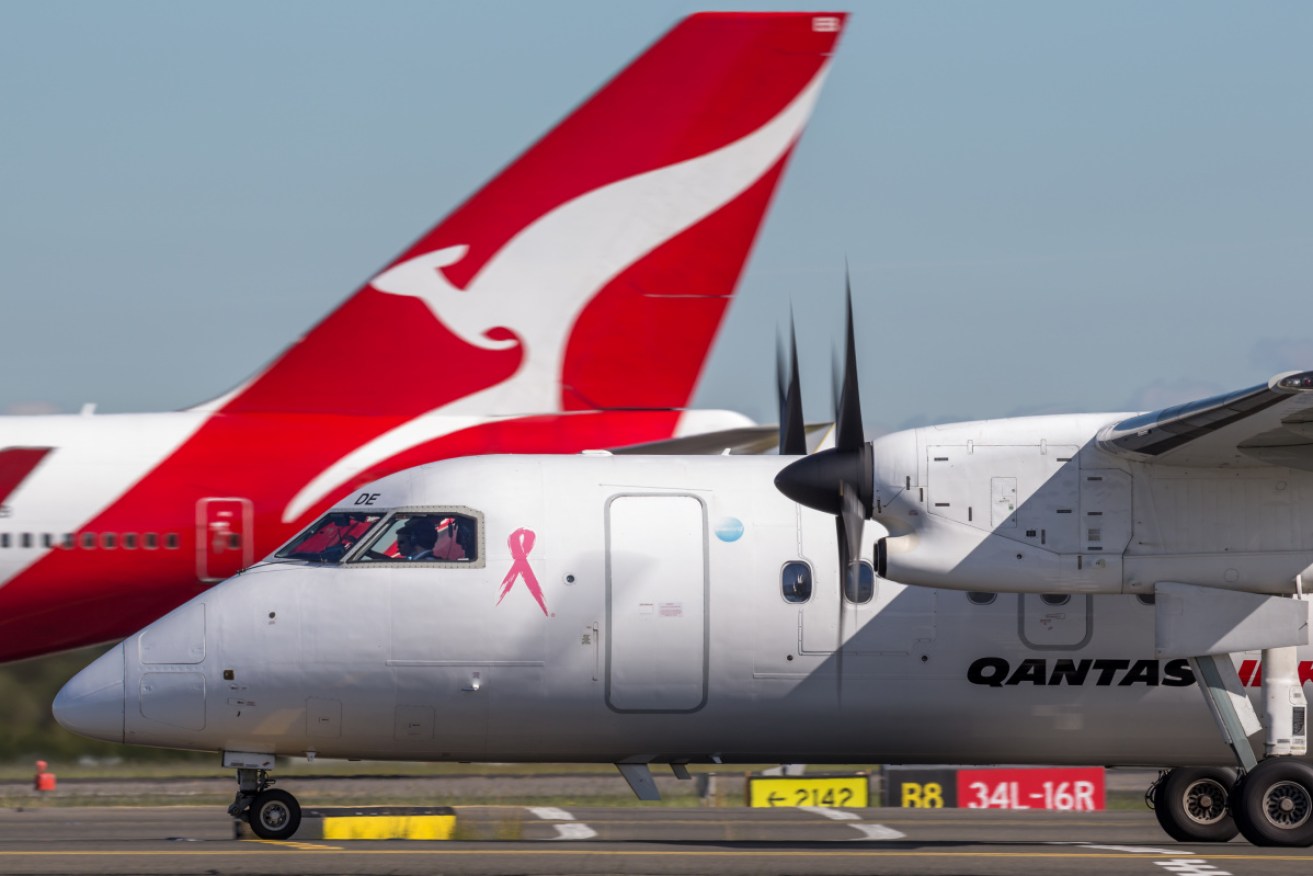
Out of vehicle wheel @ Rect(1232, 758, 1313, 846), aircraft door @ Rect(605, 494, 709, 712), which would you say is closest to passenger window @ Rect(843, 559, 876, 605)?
aircraft door @ Rect(605, 494, 709, 712)

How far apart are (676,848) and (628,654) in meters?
1.46

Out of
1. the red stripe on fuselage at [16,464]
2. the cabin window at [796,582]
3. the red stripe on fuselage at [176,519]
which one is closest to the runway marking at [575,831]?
the cabin window at [796,582]

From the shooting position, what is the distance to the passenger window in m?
13.7

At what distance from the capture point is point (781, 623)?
13.6 m

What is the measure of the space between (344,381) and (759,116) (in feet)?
17.6

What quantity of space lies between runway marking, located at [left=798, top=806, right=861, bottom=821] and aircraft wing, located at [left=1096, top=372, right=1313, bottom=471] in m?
5.91

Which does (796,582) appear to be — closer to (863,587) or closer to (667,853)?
(863,587)

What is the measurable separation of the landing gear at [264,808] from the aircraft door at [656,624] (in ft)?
8.31

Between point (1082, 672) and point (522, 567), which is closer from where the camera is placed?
point (522, 567)

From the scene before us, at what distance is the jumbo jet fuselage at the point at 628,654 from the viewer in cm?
1327

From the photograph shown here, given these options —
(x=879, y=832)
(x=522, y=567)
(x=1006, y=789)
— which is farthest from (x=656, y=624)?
(x=1006, y=789)

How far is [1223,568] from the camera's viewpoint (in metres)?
12.8

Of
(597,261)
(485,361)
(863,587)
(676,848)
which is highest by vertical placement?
(597,261)

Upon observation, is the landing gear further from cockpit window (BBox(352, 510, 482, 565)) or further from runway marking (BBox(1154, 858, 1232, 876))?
runway marking (BBox(1154, 858, 1232, 876))
